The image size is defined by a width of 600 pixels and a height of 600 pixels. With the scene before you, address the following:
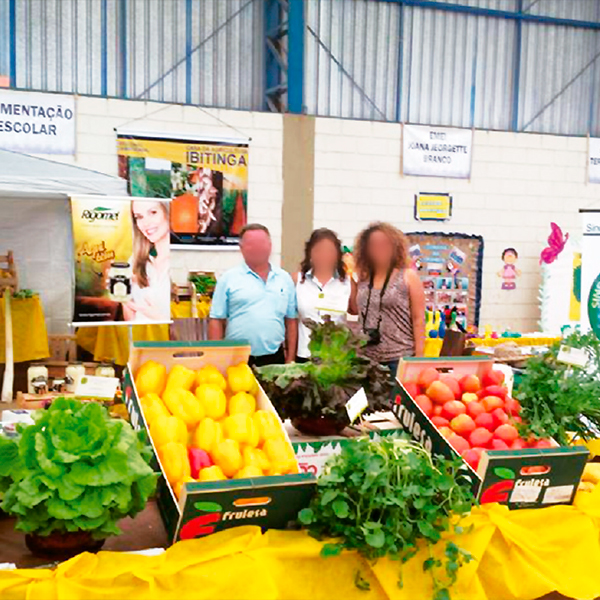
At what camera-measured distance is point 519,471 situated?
1.77 metres

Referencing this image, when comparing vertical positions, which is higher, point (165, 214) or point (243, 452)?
point (165, 214)

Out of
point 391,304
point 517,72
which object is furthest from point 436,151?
point 391,304

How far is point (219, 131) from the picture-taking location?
22.2 feet

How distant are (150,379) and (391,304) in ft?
5.25

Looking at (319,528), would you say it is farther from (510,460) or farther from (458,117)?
(458,117)

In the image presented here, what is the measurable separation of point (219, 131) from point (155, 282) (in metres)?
Result: 3.02

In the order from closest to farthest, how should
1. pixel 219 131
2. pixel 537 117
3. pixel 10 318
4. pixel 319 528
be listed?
pixel 319 528, pixel 10 318, pixel 219 131, pixel 537 117

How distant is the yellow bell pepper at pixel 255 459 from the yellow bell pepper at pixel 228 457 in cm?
2

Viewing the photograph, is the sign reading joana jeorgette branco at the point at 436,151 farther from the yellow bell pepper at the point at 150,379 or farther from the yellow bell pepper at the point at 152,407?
the yellow bell pepper at the point at 152,407

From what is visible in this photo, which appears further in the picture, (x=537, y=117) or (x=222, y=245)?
(x=537, y=117)

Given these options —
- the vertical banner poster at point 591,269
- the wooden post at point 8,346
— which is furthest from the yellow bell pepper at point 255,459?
the wooden post at point 8,346

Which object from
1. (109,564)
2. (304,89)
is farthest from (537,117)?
(109,564)

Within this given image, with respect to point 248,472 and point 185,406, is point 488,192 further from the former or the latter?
point 248,472

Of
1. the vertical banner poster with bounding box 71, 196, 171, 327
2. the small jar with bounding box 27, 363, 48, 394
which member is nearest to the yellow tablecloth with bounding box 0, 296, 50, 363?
the small jar with bounding box 27, 363, 48, 394
